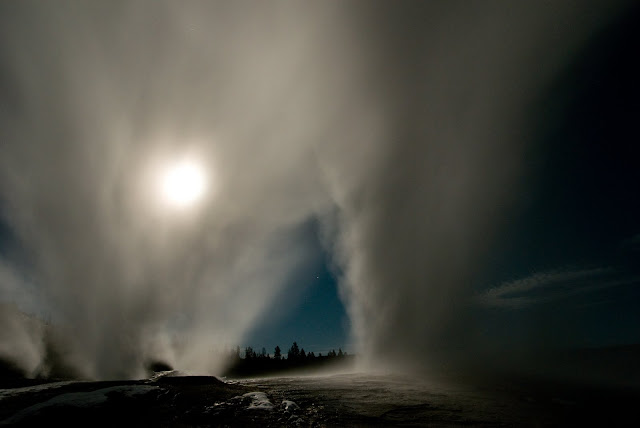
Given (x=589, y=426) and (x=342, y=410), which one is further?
(x=342, y=410)

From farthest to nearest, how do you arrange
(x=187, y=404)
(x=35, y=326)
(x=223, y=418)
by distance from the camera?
1. (x=35, y=326)
2. (x=187, y=404)
3. (x=223, y=418)

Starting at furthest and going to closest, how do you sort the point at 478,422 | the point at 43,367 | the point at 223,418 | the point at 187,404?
the point at 43,367
the point at 187,404
the point at 478,422
the point at 223,418

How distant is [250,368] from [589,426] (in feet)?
586

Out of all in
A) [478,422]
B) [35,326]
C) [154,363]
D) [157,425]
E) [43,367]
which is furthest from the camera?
[35,326]

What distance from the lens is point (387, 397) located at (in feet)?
101

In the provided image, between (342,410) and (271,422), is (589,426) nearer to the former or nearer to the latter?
(342,410)

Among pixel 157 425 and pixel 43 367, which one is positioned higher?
pixel 43 367

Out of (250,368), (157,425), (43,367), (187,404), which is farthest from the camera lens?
(250,368)

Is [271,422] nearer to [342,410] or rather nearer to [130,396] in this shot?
[342,410]

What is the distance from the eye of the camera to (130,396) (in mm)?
24812

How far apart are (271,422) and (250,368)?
175131 mm

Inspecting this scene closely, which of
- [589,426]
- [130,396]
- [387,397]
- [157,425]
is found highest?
[130,396]

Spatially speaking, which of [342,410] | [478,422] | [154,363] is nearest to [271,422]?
[342,410]

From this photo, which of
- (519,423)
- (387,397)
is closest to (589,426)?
(519,423)
